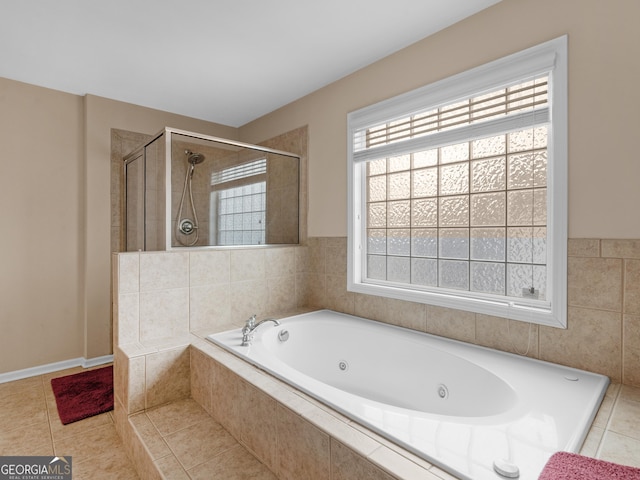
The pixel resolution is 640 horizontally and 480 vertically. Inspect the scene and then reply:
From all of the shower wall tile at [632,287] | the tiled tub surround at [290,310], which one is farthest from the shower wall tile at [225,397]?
the shower wall tile at [632,287]

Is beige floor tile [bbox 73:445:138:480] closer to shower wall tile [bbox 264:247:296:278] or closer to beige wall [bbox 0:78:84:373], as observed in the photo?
shower wall tile [bbox 264:247:296:278]

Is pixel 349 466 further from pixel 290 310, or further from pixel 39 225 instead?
pixel 39 225

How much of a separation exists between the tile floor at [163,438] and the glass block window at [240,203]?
1.20 m

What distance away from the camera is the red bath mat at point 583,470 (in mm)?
855

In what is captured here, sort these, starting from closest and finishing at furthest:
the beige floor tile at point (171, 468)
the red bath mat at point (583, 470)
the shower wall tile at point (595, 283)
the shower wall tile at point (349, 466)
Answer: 1. the red bath mat at point (583, 470)
2. the shower wall tile at point (349, 466)
3. the beige floor tile at point (171, 468)
4. the shower wall tile at point (595, 283)

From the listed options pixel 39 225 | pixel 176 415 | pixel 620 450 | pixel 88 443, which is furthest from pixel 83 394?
pixel 620 450

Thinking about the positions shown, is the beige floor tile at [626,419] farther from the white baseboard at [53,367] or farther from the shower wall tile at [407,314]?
the white baseboard at [53,367]

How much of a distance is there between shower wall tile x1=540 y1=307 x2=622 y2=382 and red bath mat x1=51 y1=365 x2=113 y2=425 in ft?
9.01

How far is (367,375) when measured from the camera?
7.14 feet

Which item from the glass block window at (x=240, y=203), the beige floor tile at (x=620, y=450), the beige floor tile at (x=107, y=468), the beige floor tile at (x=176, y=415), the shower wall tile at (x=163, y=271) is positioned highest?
the glass block window at (x=240, y=203)

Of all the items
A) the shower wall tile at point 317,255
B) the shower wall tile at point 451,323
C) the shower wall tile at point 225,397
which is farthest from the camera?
the shower wall tile at point 317,255

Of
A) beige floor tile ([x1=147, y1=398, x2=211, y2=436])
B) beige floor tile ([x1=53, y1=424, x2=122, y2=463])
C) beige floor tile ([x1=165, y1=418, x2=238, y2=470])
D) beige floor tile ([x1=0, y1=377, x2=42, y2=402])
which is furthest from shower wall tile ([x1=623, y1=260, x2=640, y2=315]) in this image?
beige floor tile ([x1=0, y1=377, x2=42, y2=402])

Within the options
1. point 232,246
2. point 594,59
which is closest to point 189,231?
point 232,246

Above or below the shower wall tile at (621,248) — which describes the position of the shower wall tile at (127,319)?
below
